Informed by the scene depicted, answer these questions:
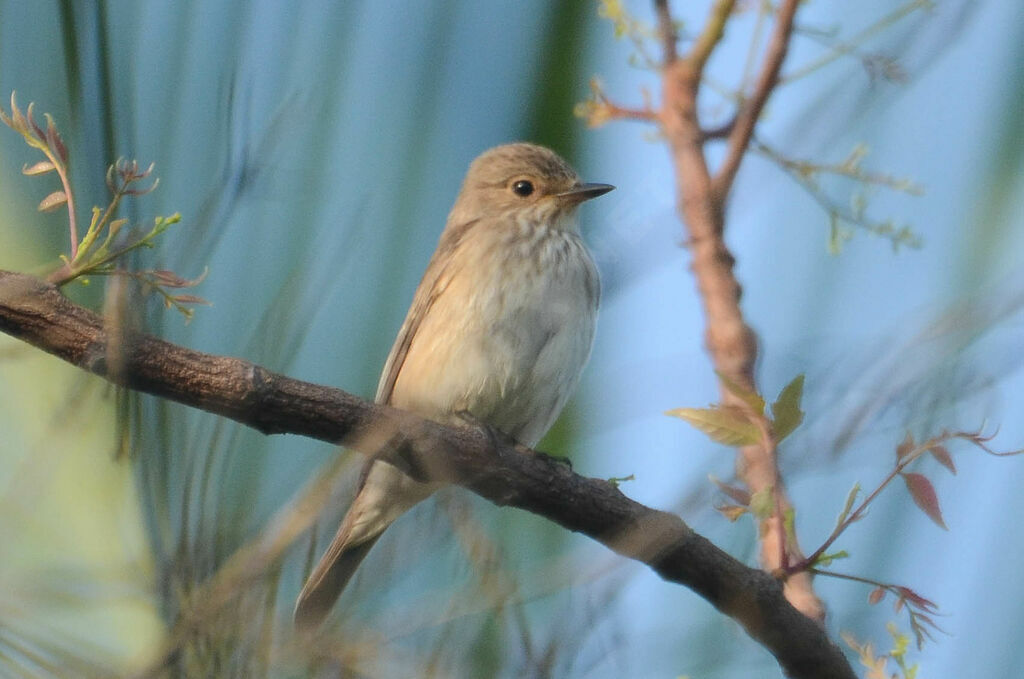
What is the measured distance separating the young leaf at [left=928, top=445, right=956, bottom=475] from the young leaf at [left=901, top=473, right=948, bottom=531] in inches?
1.6

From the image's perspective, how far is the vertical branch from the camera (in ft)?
7.31

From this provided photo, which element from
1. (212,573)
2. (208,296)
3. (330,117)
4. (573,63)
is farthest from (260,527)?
(573,63)

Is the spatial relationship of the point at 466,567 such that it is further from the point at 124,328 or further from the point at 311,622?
the point at 124,328

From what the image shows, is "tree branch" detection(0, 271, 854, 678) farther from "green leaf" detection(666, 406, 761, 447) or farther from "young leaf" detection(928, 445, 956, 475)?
"young leaf" detection(928, 445, 956, 475)

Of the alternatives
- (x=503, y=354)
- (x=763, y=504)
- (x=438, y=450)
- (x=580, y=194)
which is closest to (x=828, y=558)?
(x=763, y=504)

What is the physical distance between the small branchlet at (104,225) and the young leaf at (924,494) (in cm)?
112

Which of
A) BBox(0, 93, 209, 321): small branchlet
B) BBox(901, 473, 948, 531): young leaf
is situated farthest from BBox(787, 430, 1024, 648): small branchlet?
BBox(0, 93, 209, 321): small branchlet

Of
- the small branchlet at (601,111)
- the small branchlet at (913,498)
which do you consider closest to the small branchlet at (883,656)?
the small branchlet at (913,498)

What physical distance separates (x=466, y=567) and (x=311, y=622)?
0.23m

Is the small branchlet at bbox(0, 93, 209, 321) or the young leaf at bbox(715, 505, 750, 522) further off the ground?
the small branchlet at bbox(0, 93, 209, 321)

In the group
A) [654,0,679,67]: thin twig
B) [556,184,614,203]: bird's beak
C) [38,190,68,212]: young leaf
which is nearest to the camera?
[38,190,68,212]: young leaf

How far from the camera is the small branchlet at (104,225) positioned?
4.95ft

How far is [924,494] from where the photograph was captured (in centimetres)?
186

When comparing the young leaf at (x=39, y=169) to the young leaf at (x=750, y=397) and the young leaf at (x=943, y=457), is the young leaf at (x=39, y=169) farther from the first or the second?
the young leaf at (x=943, y=457)
